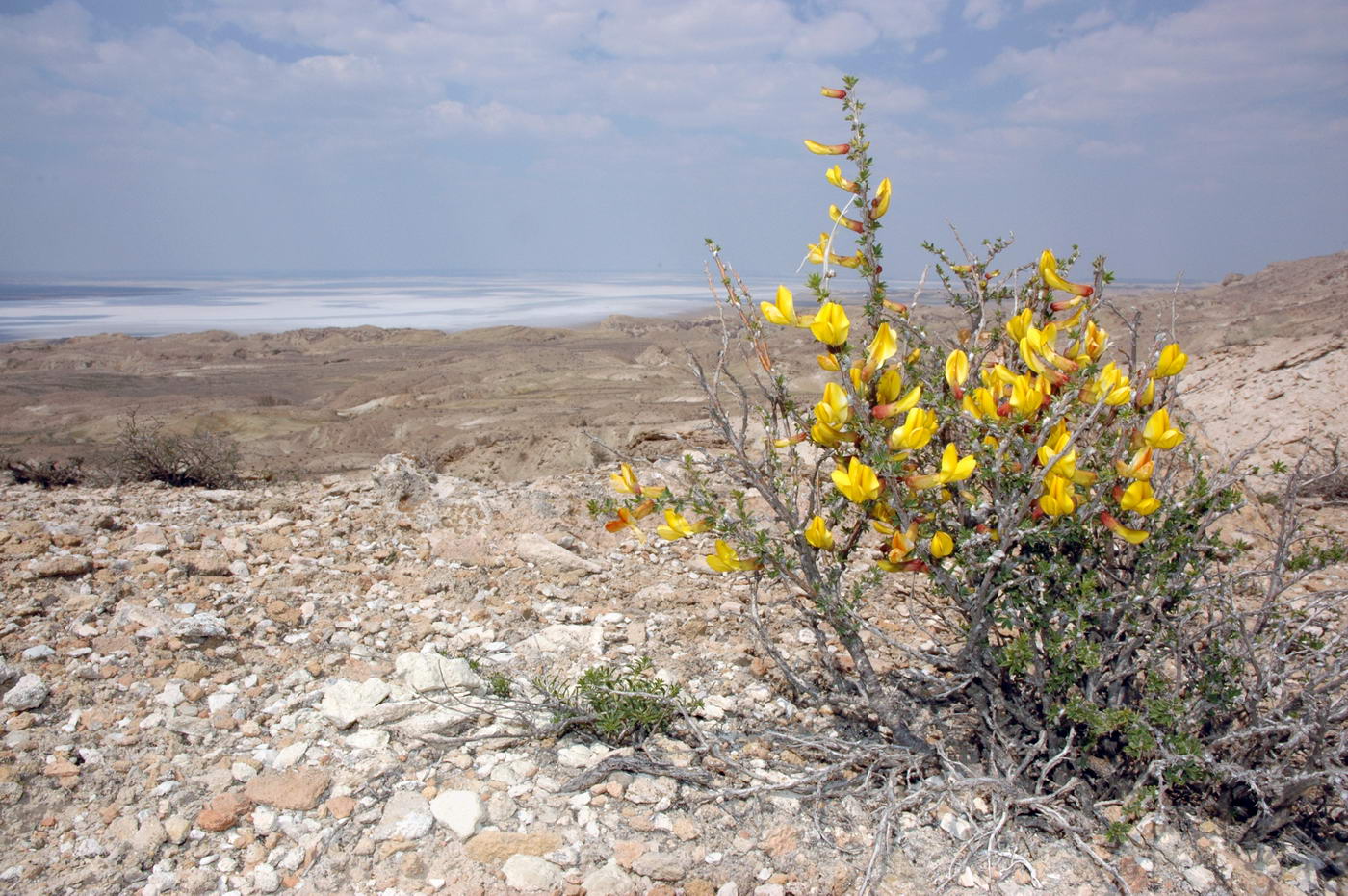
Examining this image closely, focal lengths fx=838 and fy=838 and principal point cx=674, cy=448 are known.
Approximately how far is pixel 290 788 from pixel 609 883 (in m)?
1.01

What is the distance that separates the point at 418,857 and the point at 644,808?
0.61 meters

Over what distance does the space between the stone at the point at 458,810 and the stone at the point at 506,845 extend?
5 cm

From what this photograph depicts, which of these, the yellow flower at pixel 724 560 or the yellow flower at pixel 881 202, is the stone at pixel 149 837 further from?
the yellow flower at pixel 881 202

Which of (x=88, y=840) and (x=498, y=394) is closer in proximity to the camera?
(x=88, y=840)

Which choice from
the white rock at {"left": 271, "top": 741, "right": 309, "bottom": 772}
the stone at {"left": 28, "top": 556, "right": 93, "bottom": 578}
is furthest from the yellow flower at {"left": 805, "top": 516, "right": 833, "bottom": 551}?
the stone at {"left": 28, "top": 556, "right": 93, "bottom": 578}

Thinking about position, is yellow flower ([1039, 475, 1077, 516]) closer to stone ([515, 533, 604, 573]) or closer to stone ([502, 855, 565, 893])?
stone ([502, 855, 565, 893])

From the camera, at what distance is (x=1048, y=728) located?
92.7 inches

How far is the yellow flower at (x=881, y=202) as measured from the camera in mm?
2262

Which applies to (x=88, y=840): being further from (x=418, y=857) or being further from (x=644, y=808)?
(x=644, y=808)

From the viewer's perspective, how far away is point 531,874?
2.12 metres

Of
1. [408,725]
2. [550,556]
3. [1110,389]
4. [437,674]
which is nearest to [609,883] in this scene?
[408,725]

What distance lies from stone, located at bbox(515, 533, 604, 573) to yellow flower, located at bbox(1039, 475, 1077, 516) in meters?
2.54

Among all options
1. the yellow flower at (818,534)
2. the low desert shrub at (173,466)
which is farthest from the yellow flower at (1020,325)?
the low desert shrub at (173,466)

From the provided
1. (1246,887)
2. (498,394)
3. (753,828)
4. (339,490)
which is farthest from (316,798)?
(498,394)
